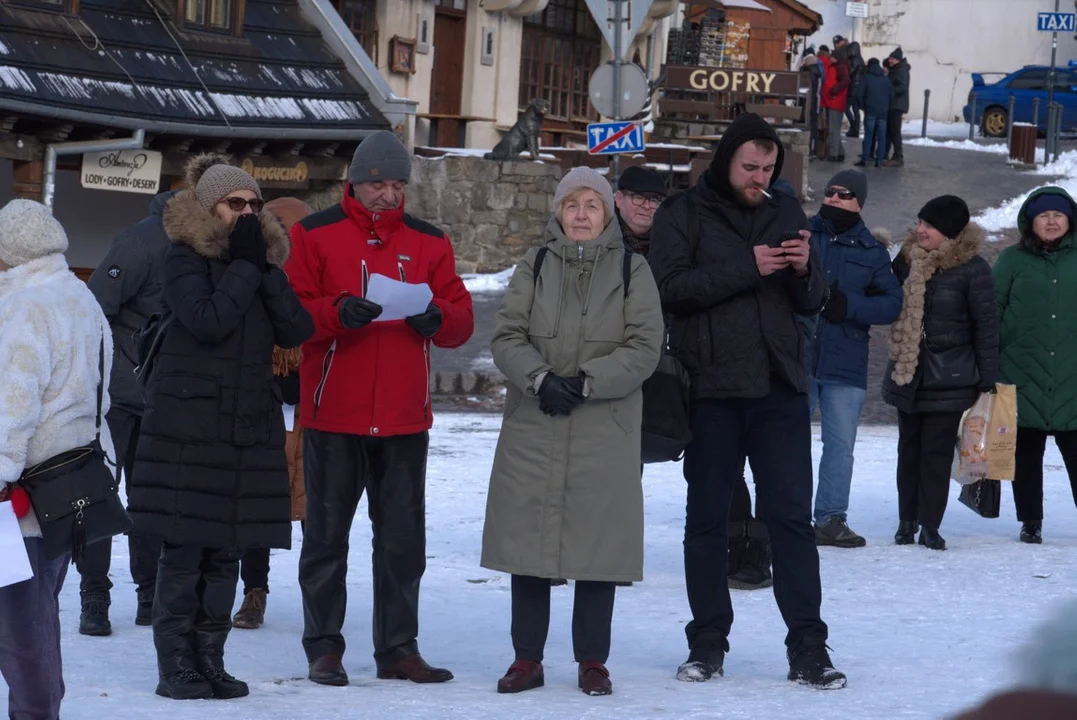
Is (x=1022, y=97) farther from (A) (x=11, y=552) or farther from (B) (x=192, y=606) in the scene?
(A) (x=11, y=552)

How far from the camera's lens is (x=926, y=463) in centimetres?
858

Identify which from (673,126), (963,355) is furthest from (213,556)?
(673,126)

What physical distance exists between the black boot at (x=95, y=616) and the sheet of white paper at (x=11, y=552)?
1809 millimetres

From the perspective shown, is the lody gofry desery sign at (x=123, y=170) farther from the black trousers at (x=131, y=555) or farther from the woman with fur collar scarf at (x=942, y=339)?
the black trousers at (x=131, y=555)

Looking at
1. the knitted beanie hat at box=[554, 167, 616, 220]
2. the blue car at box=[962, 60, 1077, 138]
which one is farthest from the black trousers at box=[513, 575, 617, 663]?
the blue car at box=[962, 60, 1077, 138]

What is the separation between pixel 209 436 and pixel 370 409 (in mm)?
585

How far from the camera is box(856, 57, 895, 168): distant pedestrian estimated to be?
1096 inches

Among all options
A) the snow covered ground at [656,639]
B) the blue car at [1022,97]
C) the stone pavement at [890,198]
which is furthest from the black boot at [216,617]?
the blue car at [1022,97]

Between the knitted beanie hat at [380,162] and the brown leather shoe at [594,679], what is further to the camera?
the knitted beanie hat at [380,162]

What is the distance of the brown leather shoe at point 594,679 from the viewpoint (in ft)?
17.8

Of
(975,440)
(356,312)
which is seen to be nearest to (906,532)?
(975,440)

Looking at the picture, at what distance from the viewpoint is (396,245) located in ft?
18.7

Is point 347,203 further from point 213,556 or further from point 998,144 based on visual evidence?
point 998,144

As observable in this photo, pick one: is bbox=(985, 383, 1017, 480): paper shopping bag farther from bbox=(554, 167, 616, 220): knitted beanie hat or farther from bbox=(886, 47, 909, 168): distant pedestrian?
bbox=(886, 47, 909, 168): distant pedestrian
